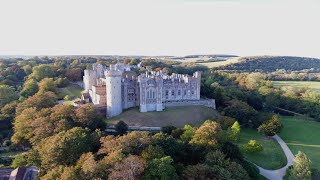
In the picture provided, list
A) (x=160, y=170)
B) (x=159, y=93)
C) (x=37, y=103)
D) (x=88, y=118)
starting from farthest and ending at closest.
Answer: (x=159, y=93), (x=37, y=103), (x=88, y=118), (x=160, y=170)

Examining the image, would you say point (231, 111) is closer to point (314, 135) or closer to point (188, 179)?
point (314, 135)

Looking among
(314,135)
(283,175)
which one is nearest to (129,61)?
(314,135)

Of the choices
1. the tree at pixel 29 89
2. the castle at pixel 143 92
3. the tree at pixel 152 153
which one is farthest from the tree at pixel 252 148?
the tree at pixel 29 89

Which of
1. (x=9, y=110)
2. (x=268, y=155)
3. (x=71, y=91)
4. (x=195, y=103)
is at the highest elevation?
(x=71, y=91)

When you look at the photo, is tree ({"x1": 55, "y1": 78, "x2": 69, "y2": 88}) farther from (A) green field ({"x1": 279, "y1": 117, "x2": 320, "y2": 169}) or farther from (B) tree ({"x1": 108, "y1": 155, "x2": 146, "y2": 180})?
(A) green field ({"x1": 279, "y1": 117, "x2": 320, "y2": 169})

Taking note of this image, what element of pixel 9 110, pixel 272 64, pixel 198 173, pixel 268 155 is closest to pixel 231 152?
pixel 198 173

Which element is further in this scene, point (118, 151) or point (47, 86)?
point (47, 86)

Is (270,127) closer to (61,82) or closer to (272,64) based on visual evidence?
(61,82)

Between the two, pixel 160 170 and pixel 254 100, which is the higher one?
pixel 160 170
